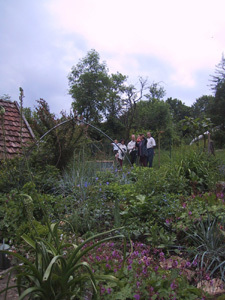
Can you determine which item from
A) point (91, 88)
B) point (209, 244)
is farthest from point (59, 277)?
point (91, 88)

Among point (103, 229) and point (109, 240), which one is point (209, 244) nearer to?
point (109, 240)

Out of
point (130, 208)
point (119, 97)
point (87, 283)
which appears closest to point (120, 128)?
point (119, 97)

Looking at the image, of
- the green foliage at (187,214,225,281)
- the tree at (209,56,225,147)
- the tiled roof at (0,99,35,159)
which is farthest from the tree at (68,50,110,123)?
the green foliage at (187,214,225,281)

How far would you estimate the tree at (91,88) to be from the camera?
2664 cm

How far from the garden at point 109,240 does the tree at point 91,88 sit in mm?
21556

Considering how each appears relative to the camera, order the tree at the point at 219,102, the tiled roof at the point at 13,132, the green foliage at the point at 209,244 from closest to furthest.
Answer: the green foliage at the point at 209,244, the tiled roof at the point at 13,132, the tree at the point at 219,102

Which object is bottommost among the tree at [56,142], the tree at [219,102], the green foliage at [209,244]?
the green foliage at [209,244]

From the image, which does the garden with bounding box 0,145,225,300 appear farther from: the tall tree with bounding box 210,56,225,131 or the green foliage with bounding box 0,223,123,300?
the tall tree with bounding box 210,56,225,131

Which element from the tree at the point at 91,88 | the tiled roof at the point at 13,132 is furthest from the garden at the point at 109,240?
the tree at the point at 91,88

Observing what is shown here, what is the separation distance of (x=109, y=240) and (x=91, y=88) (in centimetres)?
2530

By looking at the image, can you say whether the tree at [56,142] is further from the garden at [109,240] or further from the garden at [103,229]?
the garden at [109,240]

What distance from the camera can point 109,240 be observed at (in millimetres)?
2799

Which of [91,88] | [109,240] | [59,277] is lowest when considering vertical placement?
[109,240]

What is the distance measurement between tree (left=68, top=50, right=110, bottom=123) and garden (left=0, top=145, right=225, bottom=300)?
21556mm
